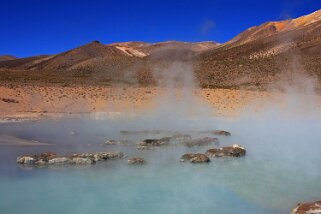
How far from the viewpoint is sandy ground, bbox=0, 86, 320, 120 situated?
94.4 feet

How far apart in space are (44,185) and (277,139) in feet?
35.9

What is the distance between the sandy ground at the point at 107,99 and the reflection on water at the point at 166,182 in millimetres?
11032

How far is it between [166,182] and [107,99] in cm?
2167

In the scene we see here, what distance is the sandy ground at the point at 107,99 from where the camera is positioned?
2878cm

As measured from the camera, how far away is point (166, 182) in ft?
35.8

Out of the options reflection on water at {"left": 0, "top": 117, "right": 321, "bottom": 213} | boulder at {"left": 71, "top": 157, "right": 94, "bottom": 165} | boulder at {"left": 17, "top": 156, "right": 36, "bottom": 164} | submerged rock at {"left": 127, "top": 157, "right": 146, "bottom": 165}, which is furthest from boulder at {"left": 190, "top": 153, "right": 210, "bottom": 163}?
boulder at {"left": 17, "top": 156, "right": 36, "bottom": 164}

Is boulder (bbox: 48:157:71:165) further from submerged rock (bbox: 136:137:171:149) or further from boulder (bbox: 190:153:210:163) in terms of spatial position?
boulder (bbox: 190:153:210:163)

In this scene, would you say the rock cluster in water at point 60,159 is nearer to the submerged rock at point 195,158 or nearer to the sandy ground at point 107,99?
the submerged rock at point 195,158

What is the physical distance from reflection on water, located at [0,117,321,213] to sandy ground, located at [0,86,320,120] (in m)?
11.0

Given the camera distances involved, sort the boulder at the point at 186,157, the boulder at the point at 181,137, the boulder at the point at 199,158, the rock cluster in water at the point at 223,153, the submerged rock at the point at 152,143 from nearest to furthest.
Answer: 1. the boulder at the point at 199,158
2. the boulder at the point at 186,157
3. the rock cluster in water at the point at 223,153
4. the submerged rock at the point at 152,143
5. the boulder at the point at 181,137

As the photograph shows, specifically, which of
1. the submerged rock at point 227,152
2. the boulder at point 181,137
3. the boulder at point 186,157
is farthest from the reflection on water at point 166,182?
the boulder at point 181,137

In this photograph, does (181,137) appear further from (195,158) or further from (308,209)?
(308,209)

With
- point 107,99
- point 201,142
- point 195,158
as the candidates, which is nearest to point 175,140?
point 201,142

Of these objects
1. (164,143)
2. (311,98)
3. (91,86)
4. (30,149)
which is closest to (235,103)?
(311,98)
